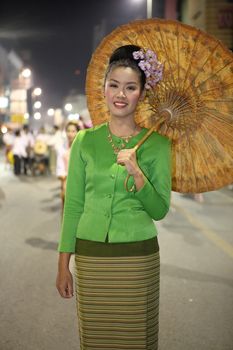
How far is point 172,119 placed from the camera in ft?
9.84

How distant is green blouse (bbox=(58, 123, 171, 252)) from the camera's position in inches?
97.9

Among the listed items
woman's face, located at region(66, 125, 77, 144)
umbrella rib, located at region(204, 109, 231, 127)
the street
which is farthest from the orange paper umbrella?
woman's face, located at region(66, 125, 77, 144)

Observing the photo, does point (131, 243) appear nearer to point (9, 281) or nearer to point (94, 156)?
point (94, 156)

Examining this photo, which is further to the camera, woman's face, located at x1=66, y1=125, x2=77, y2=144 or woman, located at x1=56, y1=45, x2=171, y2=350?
woman's face, located at x1=66, y1=125, x2=77, y2=144

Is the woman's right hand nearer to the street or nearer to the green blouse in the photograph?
the green blouse

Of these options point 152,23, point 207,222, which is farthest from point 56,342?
point 207,222

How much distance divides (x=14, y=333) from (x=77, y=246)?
2.22 metres

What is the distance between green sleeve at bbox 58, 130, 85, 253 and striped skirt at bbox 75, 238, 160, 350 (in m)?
0.07

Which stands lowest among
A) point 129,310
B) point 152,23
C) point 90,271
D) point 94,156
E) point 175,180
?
point 129,310

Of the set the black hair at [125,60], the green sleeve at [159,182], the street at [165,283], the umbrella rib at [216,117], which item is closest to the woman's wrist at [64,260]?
the green sleeve at [159,182]

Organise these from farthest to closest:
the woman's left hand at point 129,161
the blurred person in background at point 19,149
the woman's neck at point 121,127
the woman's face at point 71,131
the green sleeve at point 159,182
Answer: the blurred person in background at point 19,149, the woman's face at point 71,131, the woman's neck at point 121,127, the green sleeve at point 159,182, the woman's left hand at point 129,161

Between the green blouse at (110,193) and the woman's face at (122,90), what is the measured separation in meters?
0.14

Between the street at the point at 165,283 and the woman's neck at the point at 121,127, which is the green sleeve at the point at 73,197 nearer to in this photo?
the woman's neck at the point at 121,127

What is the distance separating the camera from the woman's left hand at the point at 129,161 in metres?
2.35
